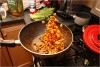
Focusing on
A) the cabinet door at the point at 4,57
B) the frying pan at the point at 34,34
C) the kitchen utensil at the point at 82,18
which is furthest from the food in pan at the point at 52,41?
the cabinet door at the point at 4,57

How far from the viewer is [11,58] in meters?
1.23

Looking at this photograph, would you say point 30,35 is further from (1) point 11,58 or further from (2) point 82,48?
(1) point 11,58

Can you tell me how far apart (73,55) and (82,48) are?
8 centimetres

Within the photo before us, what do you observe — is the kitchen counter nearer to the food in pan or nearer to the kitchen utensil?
the kitchen utensil

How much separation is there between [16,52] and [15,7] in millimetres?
478

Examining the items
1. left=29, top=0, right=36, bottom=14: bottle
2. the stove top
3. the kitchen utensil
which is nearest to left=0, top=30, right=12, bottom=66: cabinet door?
left=29, top=0, right=36, bottom=14: bottle

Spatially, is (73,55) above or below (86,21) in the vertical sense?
below

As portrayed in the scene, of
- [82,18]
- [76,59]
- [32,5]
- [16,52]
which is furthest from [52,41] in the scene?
[16,52]

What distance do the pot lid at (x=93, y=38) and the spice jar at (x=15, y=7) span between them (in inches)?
24.4

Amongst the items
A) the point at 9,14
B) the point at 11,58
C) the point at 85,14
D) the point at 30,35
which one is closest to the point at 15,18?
the point at 9,14

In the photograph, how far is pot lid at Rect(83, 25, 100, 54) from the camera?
2.05 ft

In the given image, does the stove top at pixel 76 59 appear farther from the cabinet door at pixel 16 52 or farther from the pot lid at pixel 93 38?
the cabinet door at pixel 16 52

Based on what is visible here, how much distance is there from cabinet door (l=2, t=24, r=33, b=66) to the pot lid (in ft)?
1.96

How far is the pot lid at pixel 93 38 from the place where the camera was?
63 cm
